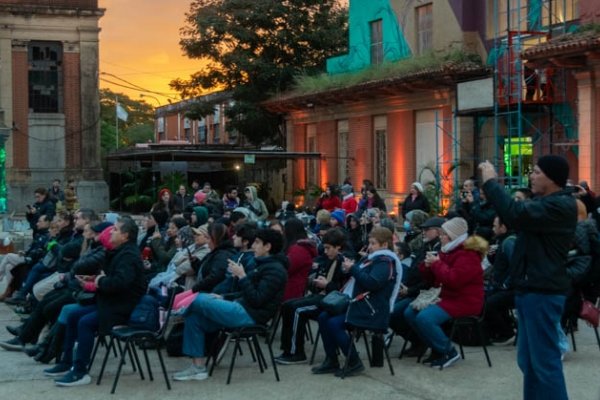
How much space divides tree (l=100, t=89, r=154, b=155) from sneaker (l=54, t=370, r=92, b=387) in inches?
2287

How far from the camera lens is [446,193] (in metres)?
26.1

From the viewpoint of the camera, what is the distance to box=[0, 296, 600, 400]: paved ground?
8416mm

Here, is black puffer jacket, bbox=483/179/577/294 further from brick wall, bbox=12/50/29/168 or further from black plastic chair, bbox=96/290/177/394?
brick wall, bbox=12/50/29/168

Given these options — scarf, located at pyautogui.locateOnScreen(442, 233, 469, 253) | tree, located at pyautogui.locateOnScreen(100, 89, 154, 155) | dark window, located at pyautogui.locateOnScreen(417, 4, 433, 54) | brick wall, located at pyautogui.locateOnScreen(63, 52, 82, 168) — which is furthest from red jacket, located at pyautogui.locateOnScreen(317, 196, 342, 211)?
tree, located at pyautogui.locateOnScreen(100, 89, 154, 155)

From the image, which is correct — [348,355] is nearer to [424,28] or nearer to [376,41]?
[424,28]

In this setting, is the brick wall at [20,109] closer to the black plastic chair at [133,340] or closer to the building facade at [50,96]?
the building facade at [50,96]

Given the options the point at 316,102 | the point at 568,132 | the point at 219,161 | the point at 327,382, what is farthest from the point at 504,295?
the point at 219,161

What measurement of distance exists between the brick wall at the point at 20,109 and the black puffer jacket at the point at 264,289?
3161 centimetres

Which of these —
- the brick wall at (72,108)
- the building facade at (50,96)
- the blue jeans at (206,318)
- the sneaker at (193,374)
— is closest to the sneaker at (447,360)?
the blue jeans at (206,318)

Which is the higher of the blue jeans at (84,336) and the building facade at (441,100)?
the building facade at (441,100)

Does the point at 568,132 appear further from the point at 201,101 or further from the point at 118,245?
the point at 201,101

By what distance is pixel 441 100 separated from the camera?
87.7ft

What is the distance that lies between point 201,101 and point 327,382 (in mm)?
31867

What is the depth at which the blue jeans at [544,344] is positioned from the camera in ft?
21.3
